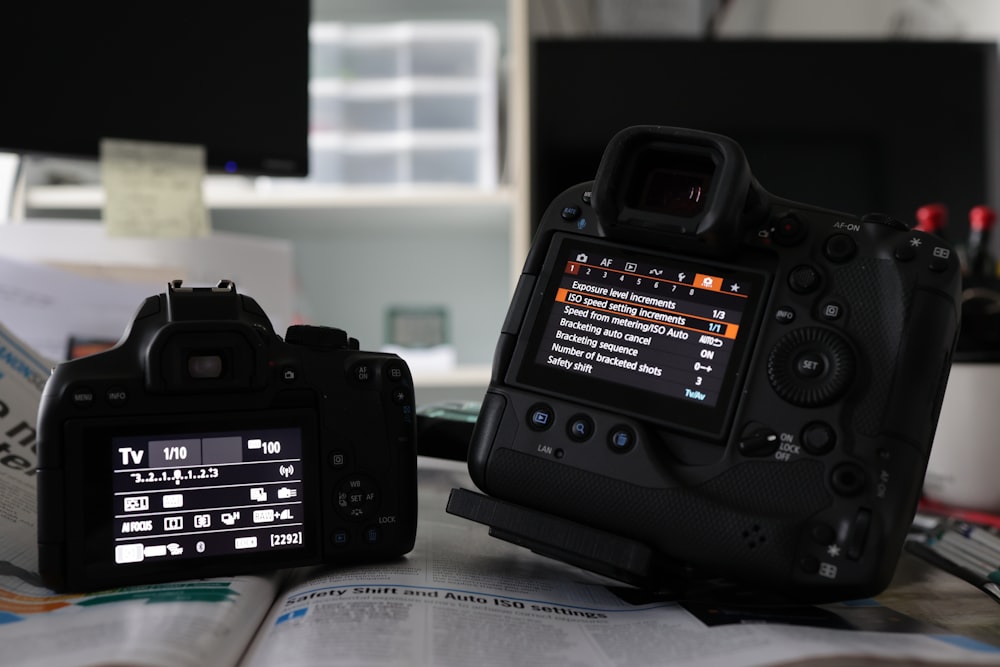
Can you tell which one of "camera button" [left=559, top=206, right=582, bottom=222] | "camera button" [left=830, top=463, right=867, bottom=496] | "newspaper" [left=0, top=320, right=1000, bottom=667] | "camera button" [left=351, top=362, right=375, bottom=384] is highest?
"camera button" [left=559, top=206, right=582, bottom=222]

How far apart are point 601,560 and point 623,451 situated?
0.20ft

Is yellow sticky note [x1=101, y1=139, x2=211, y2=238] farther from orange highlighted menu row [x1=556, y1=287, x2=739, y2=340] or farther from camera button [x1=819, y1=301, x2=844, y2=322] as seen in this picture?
camera button [x1=819, y1=301, x2=844, y2=322]

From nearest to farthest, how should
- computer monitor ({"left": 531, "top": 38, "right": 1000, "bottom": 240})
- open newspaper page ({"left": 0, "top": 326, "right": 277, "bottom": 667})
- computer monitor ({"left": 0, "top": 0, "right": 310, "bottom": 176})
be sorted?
→ open newspaper page ({"left": 0, "top": 326, "right": 277, "bottom": 667}) < computer monitor ({"left": 0, "top": 0, "right": 310, "bottom": 176}) < computer monitor ({"left": 531, "top": 38, "right": 1000, "bottom": 240})

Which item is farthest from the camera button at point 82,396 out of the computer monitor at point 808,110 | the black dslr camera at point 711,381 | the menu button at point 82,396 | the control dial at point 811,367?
the computer monitor at point 808,110

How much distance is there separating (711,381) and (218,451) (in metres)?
0.29

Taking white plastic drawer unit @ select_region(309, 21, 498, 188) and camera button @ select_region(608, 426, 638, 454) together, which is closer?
camera button @ select_region(608, 426, 638, 454)

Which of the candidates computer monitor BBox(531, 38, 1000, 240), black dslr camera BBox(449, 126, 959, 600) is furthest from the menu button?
computer monitor BBox(531, 38, 1000, 240)

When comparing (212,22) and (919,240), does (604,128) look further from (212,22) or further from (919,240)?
(919,240)

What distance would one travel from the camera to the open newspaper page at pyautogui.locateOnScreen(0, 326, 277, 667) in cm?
37

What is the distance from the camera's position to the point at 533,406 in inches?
20.6

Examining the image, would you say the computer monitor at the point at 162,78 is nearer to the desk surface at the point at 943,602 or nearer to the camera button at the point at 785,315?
the camera button at the point at 785,315

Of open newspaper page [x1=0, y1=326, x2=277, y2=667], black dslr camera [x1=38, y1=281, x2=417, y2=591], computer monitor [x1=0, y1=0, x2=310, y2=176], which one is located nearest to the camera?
open newspaper page [x1=0, y1=326, x2=277, y2=667]

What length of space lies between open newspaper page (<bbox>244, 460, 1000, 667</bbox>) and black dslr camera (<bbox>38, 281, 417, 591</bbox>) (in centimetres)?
4

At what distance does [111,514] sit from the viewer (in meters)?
0.48
